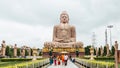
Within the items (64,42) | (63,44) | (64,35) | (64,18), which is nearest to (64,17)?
(64,18)

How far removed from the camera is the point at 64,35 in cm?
4834

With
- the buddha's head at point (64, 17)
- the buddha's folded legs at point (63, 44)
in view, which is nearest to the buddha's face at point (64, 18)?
the buddha's head at point (64, 17)

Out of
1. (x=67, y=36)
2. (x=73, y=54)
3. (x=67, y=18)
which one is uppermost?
(x=67, y=18)

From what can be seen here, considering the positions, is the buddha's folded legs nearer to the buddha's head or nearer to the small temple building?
the small temple building

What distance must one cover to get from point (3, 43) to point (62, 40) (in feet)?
38.7

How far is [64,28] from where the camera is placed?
48188mm

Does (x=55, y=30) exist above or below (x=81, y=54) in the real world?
above

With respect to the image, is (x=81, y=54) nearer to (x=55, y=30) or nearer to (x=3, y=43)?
(x=55, y=30)

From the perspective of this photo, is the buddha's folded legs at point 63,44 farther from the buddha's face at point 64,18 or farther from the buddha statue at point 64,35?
the buddha's face at point 64,18

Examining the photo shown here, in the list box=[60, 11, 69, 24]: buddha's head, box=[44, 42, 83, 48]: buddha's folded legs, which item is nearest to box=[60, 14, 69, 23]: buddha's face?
box=[60, 11, 69, 24]: buddha's head

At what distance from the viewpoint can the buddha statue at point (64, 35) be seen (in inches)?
1869

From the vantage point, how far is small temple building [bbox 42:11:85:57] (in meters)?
46.9

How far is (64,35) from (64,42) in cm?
117

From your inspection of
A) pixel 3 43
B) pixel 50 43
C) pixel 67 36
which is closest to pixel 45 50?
pixel 50 43
